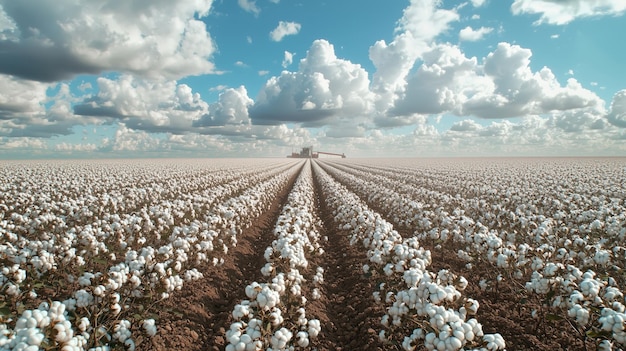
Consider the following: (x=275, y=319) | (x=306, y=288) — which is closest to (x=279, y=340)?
(x=275, y=319)

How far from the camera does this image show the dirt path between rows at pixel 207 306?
5523mm

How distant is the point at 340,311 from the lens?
7.02 meters

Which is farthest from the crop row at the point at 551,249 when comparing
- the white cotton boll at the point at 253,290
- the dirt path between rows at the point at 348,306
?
the white cotton boll at the point at 253,290

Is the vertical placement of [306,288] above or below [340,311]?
above

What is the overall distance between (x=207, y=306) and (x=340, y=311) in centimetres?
293

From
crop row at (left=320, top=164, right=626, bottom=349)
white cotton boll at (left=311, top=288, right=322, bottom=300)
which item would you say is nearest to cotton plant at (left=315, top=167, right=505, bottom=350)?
white cotton boll at (left=311, top=288, right=322, bottom=300)

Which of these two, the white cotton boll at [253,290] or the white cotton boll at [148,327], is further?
the white cotton boll at [253,290]

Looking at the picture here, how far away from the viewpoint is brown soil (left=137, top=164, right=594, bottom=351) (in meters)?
5.53

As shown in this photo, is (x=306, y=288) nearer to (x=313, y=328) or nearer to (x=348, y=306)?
(x=348, y=306)

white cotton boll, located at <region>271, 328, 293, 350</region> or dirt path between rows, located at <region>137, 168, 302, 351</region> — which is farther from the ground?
white cotton boll, located at <region>271, 328, 293, 350</region>

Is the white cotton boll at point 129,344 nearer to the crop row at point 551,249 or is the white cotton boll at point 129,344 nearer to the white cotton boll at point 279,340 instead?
the white cotton boll at point 279,340

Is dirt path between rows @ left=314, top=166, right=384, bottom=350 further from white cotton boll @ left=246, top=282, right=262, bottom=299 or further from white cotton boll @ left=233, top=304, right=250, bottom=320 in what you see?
white cotton boll @ left=233, top=304, right=250, bottom=320

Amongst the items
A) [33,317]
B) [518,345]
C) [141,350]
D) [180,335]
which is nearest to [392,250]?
[518,345]

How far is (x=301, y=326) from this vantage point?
5156mm
